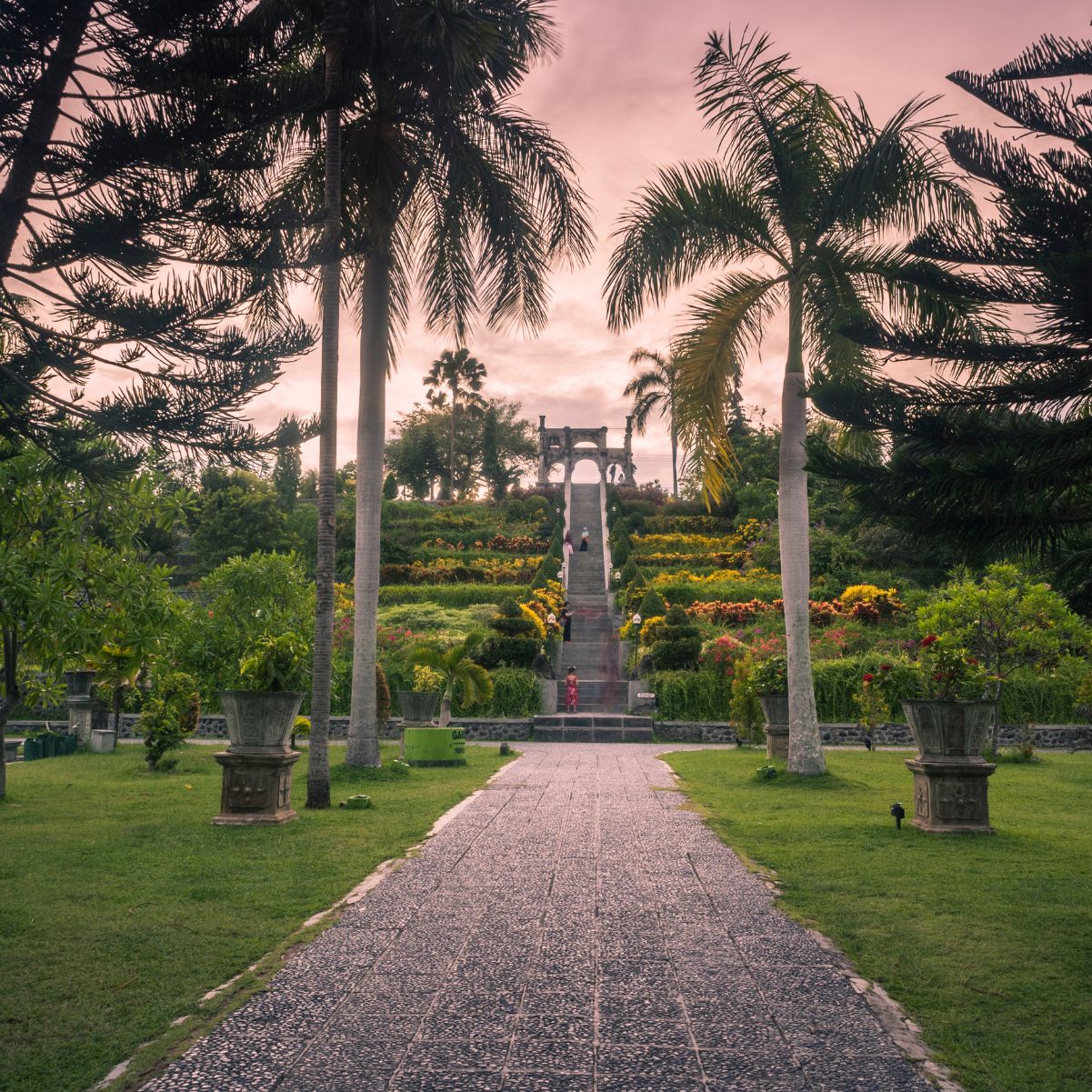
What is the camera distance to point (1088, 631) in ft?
48.2

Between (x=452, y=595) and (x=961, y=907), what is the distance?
1021 inches

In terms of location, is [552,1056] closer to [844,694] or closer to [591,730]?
[591,730]

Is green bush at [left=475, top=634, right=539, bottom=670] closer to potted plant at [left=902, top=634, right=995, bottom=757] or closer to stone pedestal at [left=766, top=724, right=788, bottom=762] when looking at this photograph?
stone pedestal at [left=766, top=724, right=788, bottom=762]

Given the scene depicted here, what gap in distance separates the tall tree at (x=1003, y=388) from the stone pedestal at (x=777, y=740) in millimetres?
8872

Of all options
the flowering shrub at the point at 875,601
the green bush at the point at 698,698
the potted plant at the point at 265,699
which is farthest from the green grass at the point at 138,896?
the flowering shrub at the point at 875,601

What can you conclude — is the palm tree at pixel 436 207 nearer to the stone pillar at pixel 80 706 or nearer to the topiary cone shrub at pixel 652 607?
the stone pillar at pixel 80 706

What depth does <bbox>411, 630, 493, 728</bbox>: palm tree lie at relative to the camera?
15.8m

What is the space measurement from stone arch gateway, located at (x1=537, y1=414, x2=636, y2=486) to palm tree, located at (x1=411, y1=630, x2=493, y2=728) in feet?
150

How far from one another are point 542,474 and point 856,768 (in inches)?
1896

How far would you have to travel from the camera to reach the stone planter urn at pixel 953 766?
27.4 ft

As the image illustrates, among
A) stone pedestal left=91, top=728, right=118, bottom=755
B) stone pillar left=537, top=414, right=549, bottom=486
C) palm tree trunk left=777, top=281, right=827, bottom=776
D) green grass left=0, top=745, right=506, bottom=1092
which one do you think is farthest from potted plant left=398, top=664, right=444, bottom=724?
stone pillar left=537, top=414, right=549, bottom=486

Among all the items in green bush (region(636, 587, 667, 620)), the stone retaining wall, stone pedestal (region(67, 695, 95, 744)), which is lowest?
the stone retaining wall

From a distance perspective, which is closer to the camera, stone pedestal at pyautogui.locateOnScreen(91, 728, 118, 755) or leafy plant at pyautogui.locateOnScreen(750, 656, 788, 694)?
leafy plant at pyautogui.locateOnScreen(750, 656, 788, 694)

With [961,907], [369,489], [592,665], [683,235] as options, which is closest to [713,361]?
[683,235]
